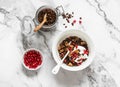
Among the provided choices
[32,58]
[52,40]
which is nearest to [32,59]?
[32,58]

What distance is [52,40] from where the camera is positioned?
5.04 ft

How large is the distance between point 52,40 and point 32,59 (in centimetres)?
11

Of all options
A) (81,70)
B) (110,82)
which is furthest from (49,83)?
(110,82)

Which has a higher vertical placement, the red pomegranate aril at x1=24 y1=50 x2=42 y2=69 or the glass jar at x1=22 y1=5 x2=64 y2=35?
the glass jar at x1=22 y1=5 x2=64 y2=35

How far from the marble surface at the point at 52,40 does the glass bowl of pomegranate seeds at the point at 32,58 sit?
0.09 feet

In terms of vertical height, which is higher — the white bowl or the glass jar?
the glass jar

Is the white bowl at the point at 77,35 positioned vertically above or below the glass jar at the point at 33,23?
below

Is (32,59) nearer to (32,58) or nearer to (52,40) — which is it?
(32,58)

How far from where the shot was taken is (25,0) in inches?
60.8

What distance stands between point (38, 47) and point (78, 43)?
154 millimetres

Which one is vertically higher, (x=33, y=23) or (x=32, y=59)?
(x=33, y=23)

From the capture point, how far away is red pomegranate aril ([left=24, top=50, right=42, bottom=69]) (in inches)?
59.0

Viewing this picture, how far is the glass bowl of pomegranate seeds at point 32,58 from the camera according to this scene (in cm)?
150

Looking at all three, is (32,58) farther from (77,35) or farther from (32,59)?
(77,35)
